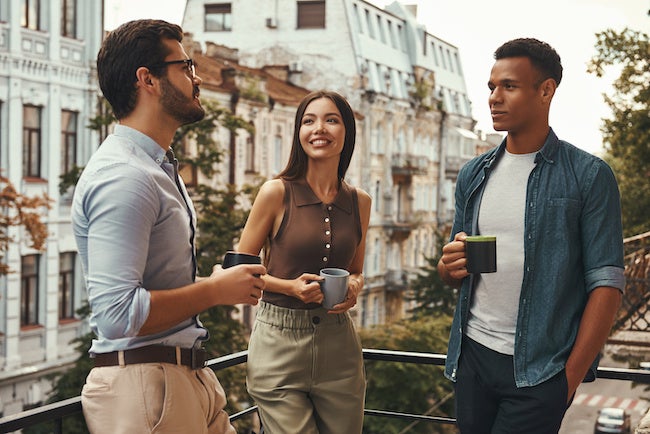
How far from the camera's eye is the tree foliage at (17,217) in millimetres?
14953

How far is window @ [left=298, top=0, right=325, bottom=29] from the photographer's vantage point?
99.9 ft

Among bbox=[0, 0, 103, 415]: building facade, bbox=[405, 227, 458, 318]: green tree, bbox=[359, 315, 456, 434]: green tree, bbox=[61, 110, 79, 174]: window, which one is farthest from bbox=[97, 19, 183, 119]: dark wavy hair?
bbox=[405, 227, 458, 318]: green tree

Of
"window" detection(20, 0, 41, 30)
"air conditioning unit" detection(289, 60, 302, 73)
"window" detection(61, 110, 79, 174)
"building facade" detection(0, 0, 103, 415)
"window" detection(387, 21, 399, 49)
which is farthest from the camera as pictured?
"window" detection(387, 21, 399, 49)

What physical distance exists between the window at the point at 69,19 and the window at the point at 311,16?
13208 millimetres

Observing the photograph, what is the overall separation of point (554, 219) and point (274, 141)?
22605 millimetres

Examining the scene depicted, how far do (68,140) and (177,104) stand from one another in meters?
16.5

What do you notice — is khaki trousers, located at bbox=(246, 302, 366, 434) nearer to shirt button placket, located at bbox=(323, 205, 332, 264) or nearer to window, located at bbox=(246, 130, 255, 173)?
shirt button placket, located at bbox=(323, 205, 332, 264)

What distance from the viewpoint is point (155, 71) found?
183cm

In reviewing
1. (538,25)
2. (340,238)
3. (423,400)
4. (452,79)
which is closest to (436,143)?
(452,79)

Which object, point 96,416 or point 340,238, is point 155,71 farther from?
point 340,238

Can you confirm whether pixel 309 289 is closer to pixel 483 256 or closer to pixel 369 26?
pixel 483 256

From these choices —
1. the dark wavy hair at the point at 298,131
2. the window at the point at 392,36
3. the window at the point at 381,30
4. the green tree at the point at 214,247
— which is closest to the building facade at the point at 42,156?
the green tree at the point at 214,247

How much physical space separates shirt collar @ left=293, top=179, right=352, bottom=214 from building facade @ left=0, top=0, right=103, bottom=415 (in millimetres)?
13760

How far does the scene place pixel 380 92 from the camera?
102 ft
